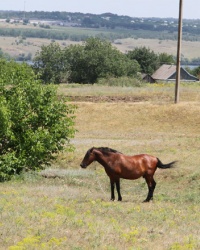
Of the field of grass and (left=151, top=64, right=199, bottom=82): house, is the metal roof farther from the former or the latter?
the field of grass

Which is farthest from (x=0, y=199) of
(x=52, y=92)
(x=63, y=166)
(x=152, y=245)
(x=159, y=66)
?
(x=159, y=66)

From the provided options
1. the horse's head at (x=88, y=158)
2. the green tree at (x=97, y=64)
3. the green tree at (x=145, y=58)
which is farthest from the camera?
the green tree at (x=145, y=58)

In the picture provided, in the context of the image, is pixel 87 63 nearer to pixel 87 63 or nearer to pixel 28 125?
pixel 87 63

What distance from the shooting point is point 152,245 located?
44.0ft

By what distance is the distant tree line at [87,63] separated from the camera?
3947 inches

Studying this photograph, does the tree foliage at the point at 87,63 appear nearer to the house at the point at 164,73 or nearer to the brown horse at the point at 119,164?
the house at the point at 164,73

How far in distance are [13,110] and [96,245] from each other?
50.8ft

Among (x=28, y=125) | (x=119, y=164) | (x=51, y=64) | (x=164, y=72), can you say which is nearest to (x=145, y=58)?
(x=164, y=72)

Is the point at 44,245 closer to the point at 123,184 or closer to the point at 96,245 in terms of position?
the point at 96,245

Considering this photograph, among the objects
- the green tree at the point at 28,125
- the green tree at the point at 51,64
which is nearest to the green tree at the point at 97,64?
the green tree at the point at 51,64

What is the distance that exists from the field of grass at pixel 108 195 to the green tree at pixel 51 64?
204 feet

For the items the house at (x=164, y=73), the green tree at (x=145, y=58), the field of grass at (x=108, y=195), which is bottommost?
the house at (x=164, y=73)

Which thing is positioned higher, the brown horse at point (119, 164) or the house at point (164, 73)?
the brown horse at point (119, 164)

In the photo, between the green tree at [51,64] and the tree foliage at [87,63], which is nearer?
the tree foliage at [87,63]
